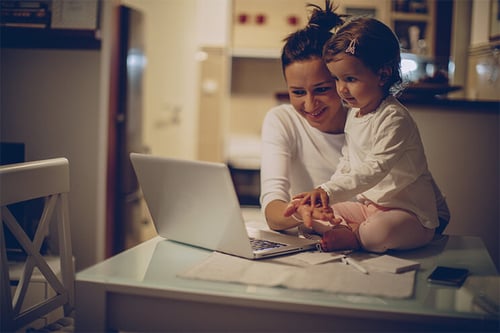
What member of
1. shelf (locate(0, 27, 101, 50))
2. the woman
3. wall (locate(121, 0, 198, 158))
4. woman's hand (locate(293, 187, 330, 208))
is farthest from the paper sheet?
wall (locate(121, 0, 198, 158))

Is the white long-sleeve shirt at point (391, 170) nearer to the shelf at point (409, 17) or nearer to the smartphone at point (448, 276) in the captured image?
the smartphone at point (448, 276)

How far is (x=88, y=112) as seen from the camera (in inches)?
102

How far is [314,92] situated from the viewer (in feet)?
4.87

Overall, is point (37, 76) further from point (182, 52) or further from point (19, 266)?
point (182, 52)

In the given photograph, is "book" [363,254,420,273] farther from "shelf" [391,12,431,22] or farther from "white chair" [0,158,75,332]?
"shelf" [391,12,431,22]

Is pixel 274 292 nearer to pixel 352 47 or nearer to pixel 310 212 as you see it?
pixel 310 212

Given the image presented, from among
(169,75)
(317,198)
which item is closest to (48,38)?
(317,198)

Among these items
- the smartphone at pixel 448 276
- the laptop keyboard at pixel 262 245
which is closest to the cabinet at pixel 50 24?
the laptop keyboard at pixel 262 245

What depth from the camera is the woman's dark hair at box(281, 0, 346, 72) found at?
1.47 m

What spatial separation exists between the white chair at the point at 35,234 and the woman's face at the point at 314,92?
63 cm

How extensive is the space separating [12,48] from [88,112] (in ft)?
1.36

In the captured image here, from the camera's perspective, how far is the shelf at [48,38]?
2383 mm

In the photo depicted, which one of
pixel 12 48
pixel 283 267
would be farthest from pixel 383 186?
pixel 12 48

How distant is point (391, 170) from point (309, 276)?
367mm
